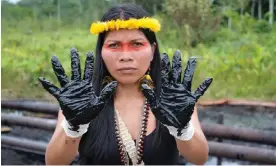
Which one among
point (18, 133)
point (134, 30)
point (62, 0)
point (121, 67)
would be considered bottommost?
point (18, 133)

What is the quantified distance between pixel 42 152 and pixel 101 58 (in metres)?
2.34

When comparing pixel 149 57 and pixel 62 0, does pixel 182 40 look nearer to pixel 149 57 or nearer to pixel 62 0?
pixel 149 57

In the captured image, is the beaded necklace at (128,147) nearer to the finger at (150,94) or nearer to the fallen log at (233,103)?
the finger at (150,94)

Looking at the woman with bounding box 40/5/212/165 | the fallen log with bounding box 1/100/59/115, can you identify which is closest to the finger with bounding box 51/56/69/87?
the woman with bounding box 40/5/212/165

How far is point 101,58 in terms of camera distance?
150cm

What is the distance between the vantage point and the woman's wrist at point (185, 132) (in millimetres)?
1317

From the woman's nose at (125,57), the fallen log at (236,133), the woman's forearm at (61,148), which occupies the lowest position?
the fallen log at (236,133)

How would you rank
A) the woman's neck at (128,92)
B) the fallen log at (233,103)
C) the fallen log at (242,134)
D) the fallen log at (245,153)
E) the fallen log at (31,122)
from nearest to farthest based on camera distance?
the woman's neck at (128,92)
the fallen log at (245,153)
the fallen log at (242,134)
the fallen log at (31,122)
the fallen log at (233,103)

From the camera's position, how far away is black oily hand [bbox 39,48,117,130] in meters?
1.26

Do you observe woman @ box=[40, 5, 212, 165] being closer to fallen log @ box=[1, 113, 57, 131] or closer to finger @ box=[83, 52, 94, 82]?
finger @ box=[83, 52, 94, 82]

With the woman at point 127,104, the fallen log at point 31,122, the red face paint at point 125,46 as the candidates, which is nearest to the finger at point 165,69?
the woman at point 127,104

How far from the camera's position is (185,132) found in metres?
1.33

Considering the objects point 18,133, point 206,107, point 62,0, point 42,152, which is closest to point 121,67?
point 42,152

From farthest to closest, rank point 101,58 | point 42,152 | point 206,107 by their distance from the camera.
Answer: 1. point 206,107
2. point 42,152
3. point 101,58
